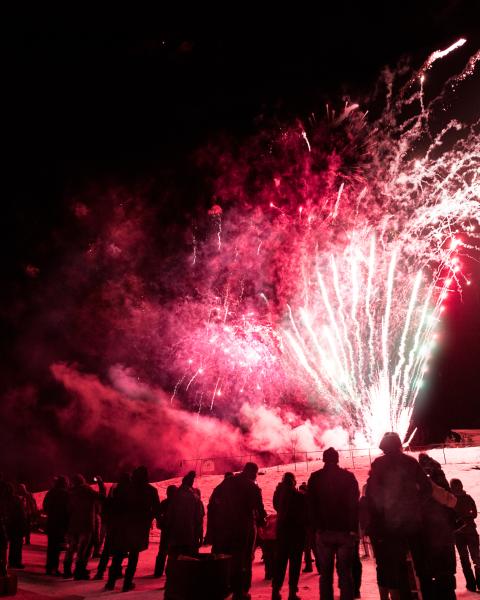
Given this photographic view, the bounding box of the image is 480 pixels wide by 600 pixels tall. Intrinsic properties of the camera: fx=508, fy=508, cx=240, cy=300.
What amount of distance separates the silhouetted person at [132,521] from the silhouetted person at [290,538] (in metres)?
2.14

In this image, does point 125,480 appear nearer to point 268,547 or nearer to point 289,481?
point 289,481

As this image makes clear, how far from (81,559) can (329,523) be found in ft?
16.1

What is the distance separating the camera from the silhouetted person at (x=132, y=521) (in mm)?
7188

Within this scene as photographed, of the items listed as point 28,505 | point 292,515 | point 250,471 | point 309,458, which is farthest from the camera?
point 309,458

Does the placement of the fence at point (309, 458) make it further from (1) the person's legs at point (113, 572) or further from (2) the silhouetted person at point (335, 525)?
(2) the silhouetted person at point (335, 525)

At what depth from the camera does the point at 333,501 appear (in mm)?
5340

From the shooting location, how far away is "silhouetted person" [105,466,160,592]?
7188 millimetres

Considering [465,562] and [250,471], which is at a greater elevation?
[250,471]

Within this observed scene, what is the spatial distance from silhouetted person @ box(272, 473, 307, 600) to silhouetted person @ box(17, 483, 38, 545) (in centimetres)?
601

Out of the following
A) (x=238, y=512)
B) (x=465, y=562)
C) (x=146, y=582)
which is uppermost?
(x=238, y=512)

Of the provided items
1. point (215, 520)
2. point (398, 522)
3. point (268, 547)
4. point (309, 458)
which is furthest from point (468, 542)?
point (309, 458)

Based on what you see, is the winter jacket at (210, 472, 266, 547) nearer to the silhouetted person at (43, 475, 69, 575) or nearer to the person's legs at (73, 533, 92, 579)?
the person's legs at (73, 533, 92, 579)

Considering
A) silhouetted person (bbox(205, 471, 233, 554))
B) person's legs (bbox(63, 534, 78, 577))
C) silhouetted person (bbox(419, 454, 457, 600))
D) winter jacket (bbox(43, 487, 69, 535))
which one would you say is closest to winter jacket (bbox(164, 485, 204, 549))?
silhouetted person (bbox(205, 471, 233, 554))

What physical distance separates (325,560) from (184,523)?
2.50m
